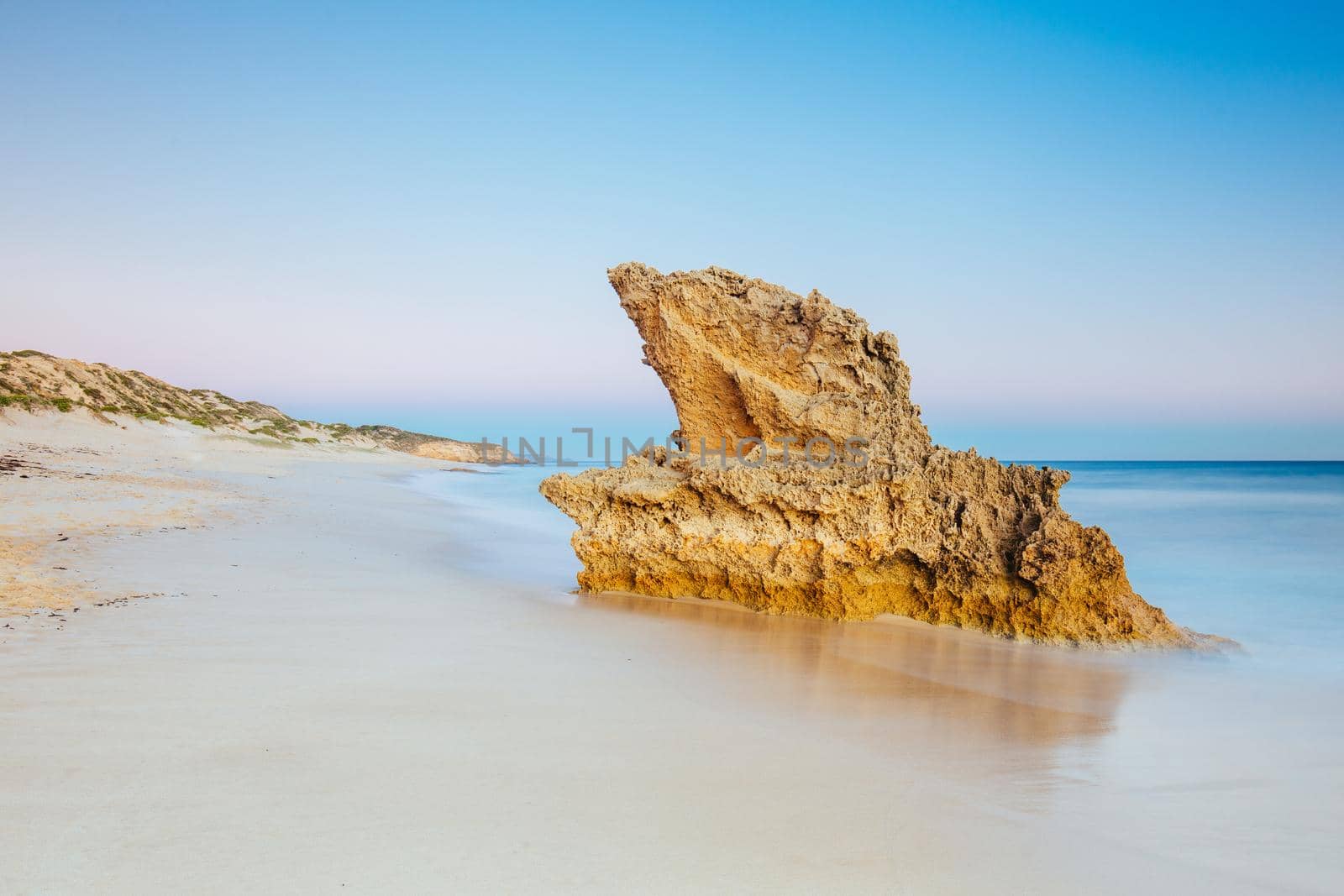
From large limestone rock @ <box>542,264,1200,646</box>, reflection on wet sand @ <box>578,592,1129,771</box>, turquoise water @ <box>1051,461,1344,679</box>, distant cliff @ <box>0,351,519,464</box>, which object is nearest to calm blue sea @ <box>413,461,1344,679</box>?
turquoise water @ <box>1051,461,1344,679</box>

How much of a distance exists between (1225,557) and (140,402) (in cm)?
3337

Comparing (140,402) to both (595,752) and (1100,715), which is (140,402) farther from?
(1100,715)

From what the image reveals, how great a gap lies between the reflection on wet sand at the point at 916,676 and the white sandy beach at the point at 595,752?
3 cm

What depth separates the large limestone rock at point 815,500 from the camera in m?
6.24

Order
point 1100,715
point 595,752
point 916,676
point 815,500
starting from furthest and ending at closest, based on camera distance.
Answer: point 815,500 → point 916,676 → point 1100,715 → point 595,752

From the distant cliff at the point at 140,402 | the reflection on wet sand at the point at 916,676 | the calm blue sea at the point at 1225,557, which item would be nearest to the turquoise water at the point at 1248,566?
the calm blue sea at the point at 1225,557

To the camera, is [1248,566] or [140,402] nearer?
[1248,566]

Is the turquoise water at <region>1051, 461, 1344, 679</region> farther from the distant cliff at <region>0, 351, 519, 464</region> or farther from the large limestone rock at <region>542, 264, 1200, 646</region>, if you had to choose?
the distant cliff at <region>0, 351, 519, 464</region>

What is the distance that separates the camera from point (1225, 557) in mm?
12109

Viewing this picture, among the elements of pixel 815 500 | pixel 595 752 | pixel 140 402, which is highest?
pixel 140 402

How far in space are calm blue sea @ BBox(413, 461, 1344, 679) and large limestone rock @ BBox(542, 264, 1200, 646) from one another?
3.85 ft

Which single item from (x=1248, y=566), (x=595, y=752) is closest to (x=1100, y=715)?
(x=595, y=752)

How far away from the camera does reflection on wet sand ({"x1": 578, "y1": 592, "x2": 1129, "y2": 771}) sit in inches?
165

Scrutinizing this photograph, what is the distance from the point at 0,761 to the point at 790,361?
19.7 feet
